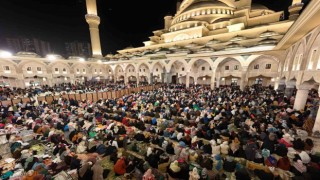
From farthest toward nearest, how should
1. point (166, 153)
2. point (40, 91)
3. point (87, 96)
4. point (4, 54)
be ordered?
point (4, 54) < point (40, 91) < point (87, 96) < point (166, 153)

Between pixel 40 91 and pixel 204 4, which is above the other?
pixel 204 4

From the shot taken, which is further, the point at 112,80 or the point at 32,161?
the point at 112,80

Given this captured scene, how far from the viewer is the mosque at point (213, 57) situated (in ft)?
33.9

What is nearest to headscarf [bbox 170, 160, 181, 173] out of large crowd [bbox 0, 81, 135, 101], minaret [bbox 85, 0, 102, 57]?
large crowd [bbox 0, 81, 135, 101]

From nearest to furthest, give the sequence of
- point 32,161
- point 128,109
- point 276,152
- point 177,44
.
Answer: point 32,161 → point 276,152 → point 128,109 → point 177,44

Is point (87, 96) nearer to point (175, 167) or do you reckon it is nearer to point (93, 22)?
point (175, 167)

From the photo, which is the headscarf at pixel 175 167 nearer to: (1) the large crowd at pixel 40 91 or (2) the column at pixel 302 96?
(2) the column at pixel 302 96

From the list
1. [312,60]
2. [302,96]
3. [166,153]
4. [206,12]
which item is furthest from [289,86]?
[206,12]

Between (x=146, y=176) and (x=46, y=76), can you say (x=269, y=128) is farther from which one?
(x=46, y=76)

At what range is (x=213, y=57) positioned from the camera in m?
16.2

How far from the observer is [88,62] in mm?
25953

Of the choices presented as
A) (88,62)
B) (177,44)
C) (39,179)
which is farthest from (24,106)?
(177,44)

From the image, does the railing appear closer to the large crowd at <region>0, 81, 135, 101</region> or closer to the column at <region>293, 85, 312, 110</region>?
the large crowd at <region>0, 81, 135, 101</region>

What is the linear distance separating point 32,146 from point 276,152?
28.7 feet
